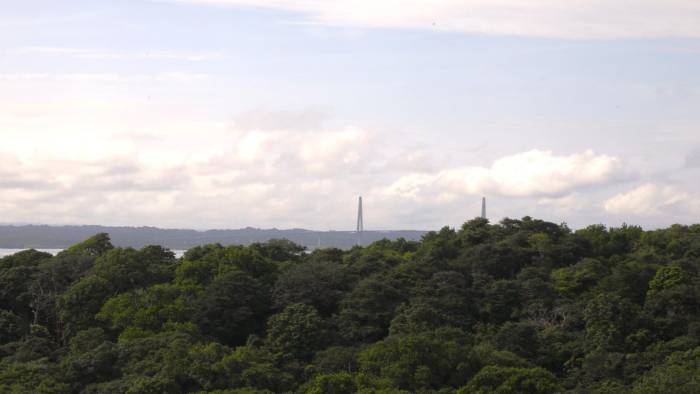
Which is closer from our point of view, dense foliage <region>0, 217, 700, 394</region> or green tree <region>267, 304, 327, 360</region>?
dense foliage <region>0, 217, 700, 394</region>

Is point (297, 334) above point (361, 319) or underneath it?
underneath

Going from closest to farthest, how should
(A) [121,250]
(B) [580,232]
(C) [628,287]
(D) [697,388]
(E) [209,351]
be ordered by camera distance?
(D) [697,388] → (E) [209,351] → (C) [628,287] → (A) [121,250] → (B) [580,232]

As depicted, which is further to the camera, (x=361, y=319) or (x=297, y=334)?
(x=361, y=319)

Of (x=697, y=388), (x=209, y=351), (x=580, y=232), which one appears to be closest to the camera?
(x=697, y=388)

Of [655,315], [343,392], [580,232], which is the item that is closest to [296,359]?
[343,392]

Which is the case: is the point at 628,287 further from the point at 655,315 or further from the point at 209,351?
the point at 209,351

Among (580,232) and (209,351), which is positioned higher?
(580,232)

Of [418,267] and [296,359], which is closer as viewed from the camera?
[296,359]

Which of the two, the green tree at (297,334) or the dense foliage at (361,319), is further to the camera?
the green tree at (297,334)
